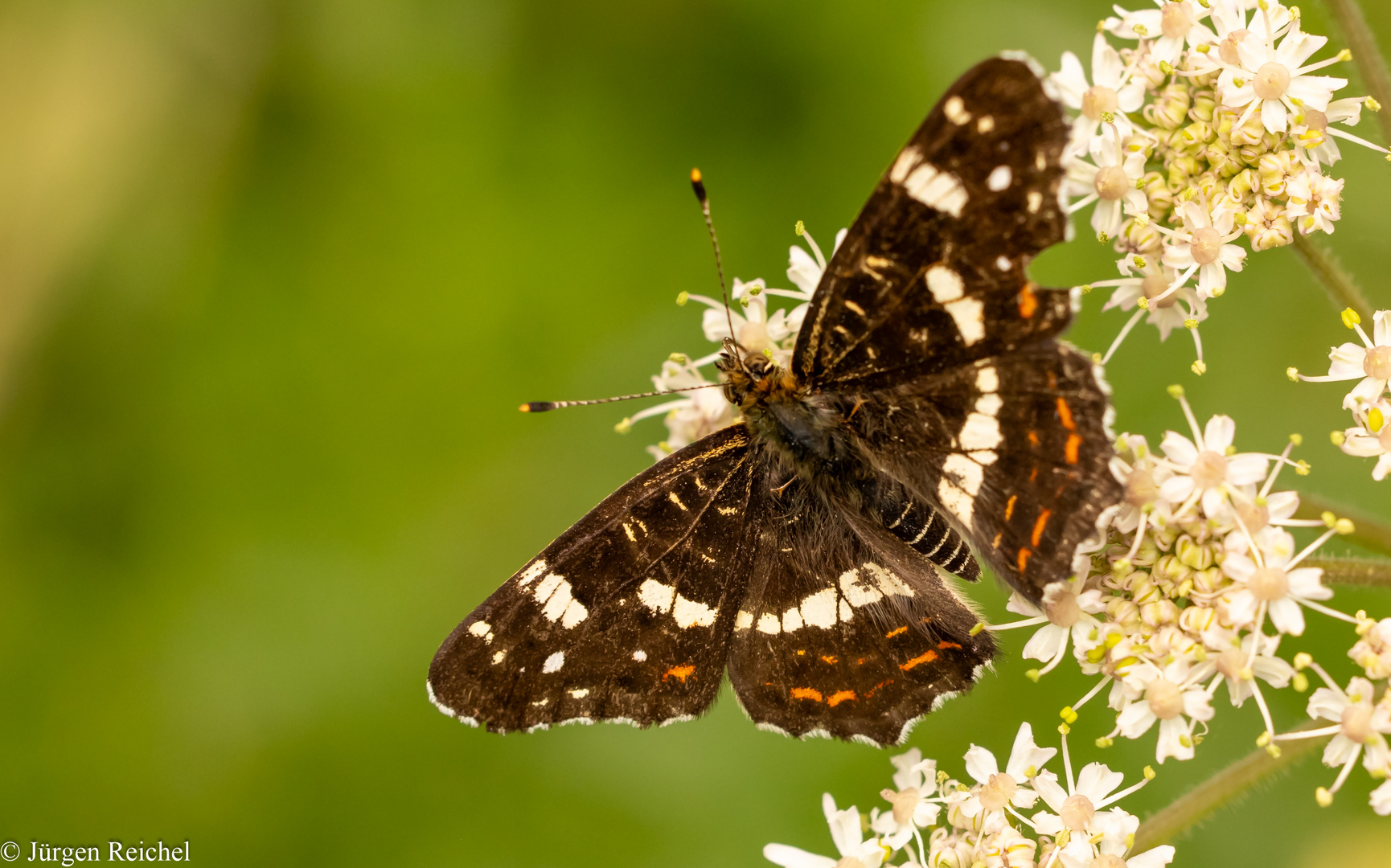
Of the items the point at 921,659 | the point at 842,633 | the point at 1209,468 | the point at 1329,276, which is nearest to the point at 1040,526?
the point at 1209,468

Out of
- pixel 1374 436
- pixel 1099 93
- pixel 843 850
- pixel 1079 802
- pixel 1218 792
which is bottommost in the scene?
pixel 1218 792

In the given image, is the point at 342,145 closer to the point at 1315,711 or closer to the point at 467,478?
the point at 467,478

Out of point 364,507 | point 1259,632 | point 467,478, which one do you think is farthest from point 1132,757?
point 364,507

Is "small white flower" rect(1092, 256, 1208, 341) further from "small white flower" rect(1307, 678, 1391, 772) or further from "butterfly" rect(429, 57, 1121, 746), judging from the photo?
"small white flower" rect(1307, 678, 1391, 772)

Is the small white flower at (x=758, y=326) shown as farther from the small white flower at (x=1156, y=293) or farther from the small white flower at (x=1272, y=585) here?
the small white flower at (x=1272, y=585)

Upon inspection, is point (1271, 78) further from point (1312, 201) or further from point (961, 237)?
point (961, 237)
